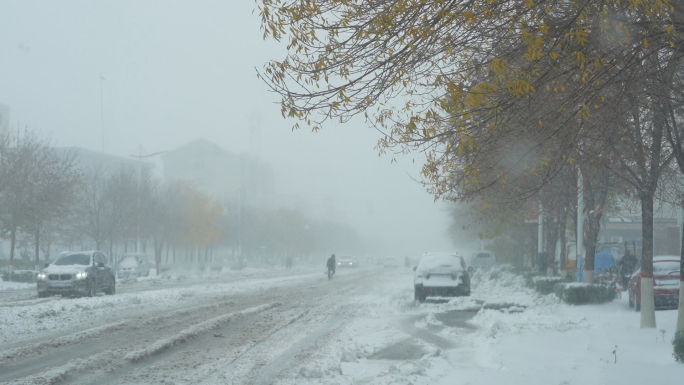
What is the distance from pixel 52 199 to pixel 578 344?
31.5 metres

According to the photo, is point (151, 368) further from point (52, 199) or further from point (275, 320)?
point (52, 199)

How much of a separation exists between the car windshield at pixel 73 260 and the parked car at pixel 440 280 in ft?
39.1

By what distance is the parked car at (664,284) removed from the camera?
17.3m

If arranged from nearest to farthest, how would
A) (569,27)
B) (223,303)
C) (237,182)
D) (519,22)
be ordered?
(569,27)
(519,22)
(223,303)
(237,182)

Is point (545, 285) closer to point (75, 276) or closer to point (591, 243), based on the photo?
point (591, 243)

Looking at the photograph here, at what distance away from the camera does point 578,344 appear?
1159cm

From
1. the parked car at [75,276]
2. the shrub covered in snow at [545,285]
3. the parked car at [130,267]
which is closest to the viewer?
the shrub covered in snow at [545,285]

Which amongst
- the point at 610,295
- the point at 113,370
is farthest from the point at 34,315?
the point at 610,295

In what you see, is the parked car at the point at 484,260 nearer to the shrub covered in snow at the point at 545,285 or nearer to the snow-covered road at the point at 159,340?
the shrub covered in snow at the point at 545,285

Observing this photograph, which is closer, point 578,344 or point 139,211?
point 578,344

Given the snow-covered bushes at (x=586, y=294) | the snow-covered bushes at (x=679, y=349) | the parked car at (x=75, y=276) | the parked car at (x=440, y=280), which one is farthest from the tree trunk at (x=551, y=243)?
the snow-covered bushes at (x=679, y=349)

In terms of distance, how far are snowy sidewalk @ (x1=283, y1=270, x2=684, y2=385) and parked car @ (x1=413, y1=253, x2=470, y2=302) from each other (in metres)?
3.22

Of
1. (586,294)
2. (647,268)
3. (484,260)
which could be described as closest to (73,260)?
(586,294)

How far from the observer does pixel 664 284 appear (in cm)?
1744
